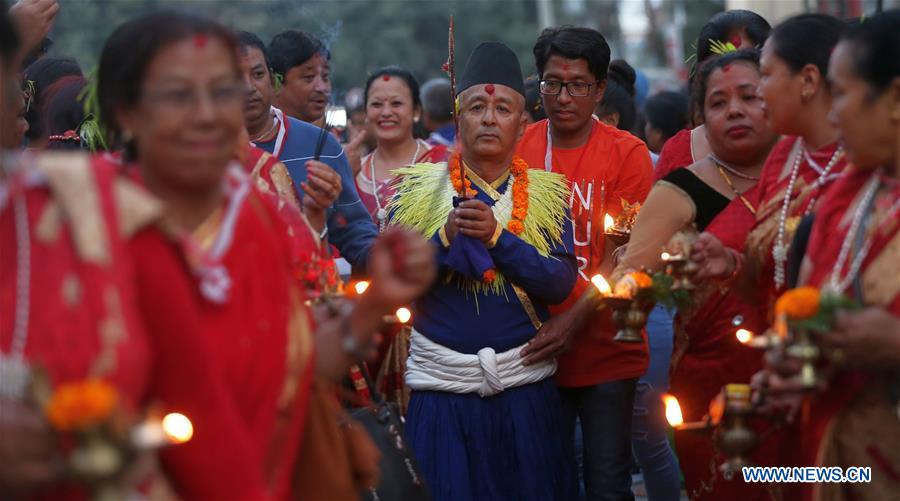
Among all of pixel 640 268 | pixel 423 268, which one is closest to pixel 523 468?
pixel 640 268

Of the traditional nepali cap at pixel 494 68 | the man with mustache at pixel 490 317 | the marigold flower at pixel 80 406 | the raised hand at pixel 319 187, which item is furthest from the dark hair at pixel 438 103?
the marigold flower at pixel 80 406

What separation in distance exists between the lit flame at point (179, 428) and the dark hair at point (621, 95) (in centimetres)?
543

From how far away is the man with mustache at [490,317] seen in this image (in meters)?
5.70

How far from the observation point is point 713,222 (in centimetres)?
502

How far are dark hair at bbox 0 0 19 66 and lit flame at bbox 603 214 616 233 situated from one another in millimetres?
3597

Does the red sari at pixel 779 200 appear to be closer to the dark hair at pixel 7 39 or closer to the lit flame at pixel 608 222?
the lit flame at pixel 608 222

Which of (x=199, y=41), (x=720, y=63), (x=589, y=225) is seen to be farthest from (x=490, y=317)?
(x=199, y=41)

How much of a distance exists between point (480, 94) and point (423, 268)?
2773 millimetres

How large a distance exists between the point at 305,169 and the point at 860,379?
281 centimetres

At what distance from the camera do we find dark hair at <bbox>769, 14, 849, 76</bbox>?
450 cm

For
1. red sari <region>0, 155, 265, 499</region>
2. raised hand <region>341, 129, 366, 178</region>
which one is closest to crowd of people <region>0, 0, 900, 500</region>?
red sari <region>0, 155, 265, 499</region>

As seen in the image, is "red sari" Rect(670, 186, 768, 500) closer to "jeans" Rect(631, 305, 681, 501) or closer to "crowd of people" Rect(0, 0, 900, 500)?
"crowd of people" Rect(0, 0, 900, 500)

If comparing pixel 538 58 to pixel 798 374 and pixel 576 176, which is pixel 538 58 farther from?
pixel 798 374
